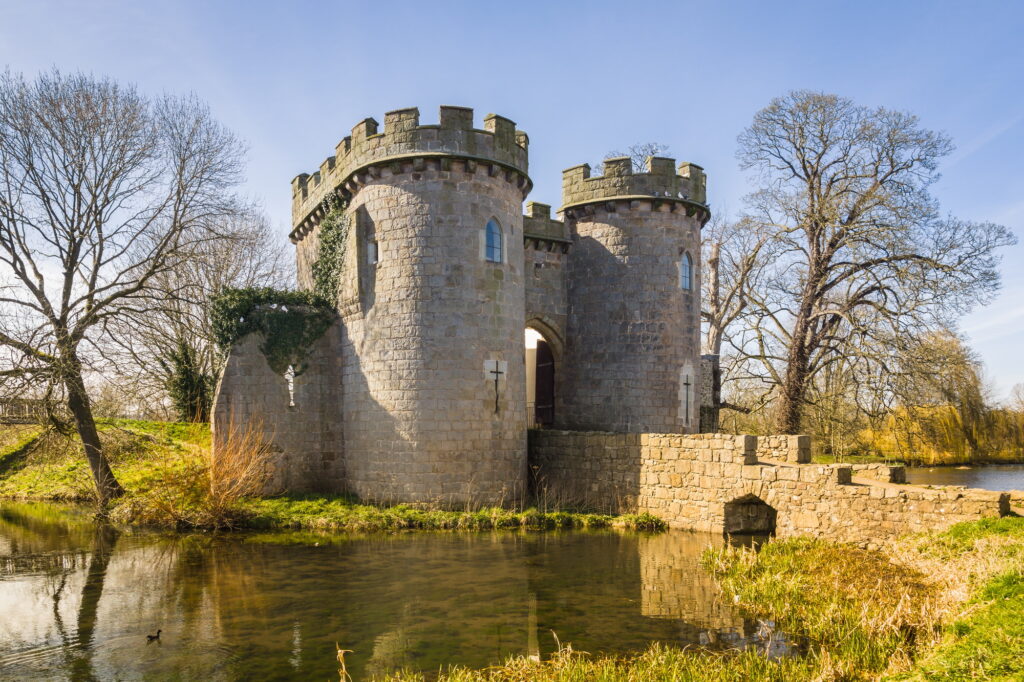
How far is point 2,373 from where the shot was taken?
14.1 m

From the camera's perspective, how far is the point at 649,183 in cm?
1764

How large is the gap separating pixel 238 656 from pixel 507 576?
406 cm

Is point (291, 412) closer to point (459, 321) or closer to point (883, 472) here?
point (459, 321)

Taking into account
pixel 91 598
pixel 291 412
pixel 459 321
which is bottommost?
pixel 91 598

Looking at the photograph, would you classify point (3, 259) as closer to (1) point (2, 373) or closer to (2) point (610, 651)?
(1) point (2, 373)

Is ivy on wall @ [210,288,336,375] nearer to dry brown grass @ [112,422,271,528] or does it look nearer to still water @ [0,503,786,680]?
dry brown grass @ [112,422,271,528]

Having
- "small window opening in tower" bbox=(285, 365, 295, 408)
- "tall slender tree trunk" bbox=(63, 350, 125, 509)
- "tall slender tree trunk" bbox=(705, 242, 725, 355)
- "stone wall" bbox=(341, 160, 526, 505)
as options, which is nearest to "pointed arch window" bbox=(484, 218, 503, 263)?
"stone wall" bbox=(341, 160, 526, 505)

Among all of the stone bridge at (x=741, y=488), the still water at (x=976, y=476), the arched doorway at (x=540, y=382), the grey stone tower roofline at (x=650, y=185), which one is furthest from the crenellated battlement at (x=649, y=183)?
the still water at (x=976, y=476)

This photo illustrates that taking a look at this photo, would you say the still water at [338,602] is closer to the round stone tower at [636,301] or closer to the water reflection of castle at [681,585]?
the water reflection of castle at [681,585]

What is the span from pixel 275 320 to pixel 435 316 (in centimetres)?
401

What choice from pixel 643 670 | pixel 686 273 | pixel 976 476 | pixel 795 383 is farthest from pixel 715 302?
pixel 643 670

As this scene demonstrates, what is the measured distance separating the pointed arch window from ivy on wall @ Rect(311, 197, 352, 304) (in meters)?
3.23

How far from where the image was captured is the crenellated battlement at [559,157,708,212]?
1762 centimetres

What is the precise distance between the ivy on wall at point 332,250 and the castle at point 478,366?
0.20 feet
